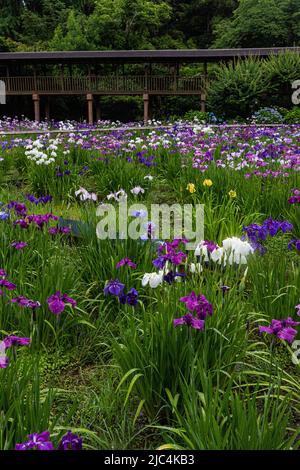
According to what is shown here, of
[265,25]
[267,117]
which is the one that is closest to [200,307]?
[267,117]

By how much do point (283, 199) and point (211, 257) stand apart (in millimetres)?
2103

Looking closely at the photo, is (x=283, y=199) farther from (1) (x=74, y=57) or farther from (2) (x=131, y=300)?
(1) (x=74, y=57)

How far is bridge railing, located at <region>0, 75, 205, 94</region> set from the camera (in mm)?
23094

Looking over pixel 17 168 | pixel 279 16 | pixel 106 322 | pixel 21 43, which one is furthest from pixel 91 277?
pixel 21 43

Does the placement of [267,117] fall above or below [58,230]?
above

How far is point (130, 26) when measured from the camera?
98.7 feet

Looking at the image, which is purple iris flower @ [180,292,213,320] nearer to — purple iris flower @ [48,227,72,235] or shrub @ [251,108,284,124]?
purple iris flower @ [48,227,72,235]

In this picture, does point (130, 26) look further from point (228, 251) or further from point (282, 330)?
point (282, 330)

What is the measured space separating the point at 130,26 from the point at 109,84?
811cm

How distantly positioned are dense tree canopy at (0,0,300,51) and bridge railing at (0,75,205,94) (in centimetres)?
536

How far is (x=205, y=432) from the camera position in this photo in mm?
1556

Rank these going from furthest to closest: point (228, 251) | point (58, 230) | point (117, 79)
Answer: point (117, 79) < point (58, 230) < point (228, 251)

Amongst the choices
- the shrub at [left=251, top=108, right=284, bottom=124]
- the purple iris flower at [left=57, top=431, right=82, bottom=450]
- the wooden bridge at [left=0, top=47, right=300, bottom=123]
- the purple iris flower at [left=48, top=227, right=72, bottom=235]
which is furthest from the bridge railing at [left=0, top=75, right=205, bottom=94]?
the purple iris flower at [left=57, top=431, right=82, bottom=450]

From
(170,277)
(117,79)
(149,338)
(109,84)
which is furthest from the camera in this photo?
(109,84)
